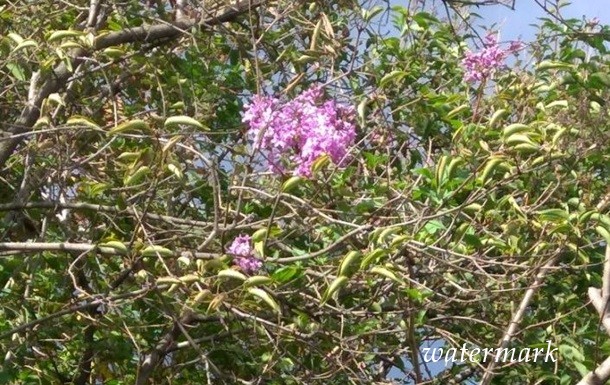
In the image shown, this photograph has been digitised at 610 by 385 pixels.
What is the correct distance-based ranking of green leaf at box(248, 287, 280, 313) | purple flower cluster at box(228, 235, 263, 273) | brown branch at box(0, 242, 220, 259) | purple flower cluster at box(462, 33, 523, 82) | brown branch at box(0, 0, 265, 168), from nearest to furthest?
1. green leaf at box(248, 287, 280, 313)
2. purple flower cluster at box(228, 235, 263, 273)
3. brown branch at box(0, 242, 220, 259)
4. brown branch at box(0, 0, 265, 168)
5. purple flower cluster at box(462, 33, 523, 82)

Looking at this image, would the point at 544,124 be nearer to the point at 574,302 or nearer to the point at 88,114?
the point at 574,302

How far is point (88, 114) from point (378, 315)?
89 cm

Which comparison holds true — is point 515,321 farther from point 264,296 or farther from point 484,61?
point 264,296

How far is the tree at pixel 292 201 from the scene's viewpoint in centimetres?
203

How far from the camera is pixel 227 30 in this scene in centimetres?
274

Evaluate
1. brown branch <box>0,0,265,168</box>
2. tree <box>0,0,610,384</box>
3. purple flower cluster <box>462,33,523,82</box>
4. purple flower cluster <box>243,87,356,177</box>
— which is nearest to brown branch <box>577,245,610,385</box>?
tree <box>0,0,610,384</box>

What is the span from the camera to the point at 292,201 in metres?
2.31

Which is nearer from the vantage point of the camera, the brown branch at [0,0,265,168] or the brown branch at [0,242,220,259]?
the brown branch at [0,242,220,259]

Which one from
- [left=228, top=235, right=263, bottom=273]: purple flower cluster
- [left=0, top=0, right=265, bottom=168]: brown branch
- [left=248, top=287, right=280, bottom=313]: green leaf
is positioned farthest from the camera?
[left=0, top=0, right=265, bottom=168]: brown branch

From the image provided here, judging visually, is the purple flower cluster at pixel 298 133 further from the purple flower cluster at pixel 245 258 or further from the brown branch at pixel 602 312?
the brown branch at pixel 602 312

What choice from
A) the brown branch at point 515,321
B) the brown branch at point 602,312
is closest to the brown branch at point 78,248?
the brown branch at point 515,321

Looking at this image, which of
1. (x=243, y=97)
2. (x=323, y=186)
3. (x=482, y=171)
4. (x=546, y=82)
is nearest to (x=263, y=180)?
(x=323, y=186)

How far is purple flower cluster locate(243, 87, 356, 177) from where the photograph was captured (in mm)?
1927

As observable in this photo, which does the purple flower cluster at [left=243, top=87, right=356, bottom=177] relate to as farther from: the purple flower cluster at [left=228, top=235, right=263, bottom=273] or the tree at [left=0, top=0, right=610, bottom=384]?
the purple flower cluster at [left=228, top=235, right=263, bottom=273]
